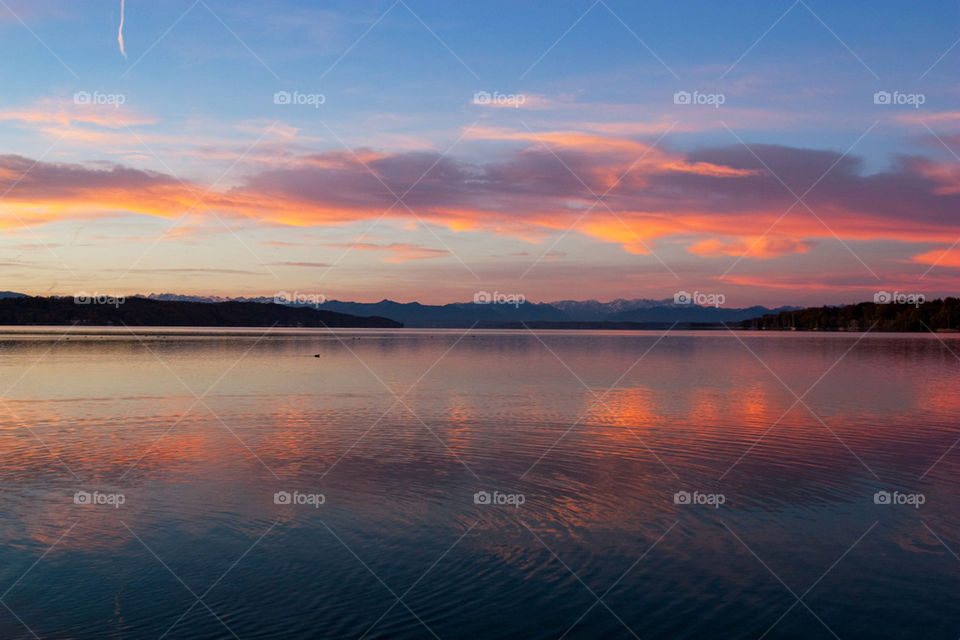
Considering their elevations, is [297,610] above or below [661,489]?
below

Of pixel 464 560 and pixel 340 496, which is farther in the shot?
pixel 340 496

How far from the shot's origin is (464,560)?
583 inches

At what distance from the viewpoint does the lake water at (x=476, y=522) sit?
40.7 feet

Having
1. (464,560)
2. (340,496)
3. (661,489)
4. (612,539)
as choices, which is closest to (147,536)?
(340,496)

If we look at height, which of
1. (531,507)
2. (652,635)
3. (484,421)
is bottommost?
(652,635)

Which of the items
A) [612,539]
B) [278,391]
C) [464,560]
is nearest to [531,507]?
[612,539]

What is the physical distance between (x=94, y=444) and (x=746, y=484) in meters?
22.1

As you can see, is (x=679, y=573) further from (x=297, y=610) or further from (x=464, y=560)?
(x=297, y=610)

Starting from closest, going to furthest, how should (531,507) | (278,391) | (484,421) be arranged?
1. (531,507)
2. (484,421)
3. (278,391)

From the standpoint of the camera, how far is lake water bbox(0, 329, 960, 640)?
12398 mm

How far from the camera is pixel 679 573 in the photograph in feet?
46.9

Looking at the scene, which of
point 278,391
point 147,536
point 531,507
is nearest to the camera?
point 147,536

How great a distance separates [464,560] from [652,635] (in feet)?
13.9

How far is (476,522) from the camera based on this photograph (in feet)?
57.4
